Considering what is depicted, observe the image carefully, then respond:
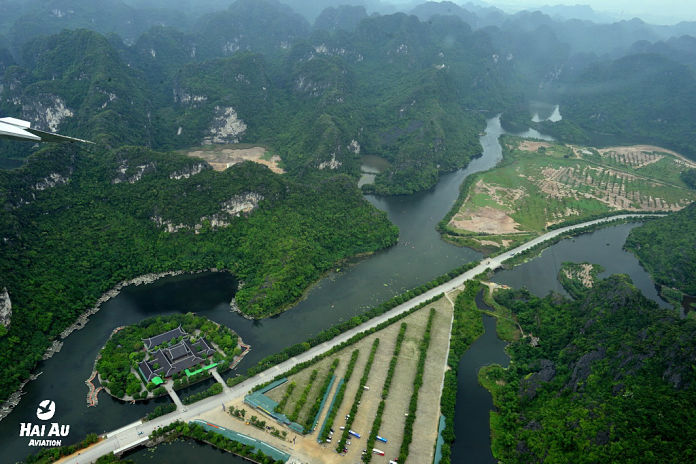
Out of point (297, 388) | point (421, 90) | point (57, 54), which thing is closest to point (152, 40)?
point (57, 54)

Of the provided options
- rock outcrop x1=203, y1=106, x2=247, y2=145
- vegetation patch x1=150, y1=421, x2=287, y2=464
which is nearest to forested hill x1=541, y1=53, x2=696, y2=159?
rock outcrop x1=203, y1=106, x2=247, y2=145

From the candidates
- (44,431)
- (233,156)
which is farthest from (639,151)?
(44,431)

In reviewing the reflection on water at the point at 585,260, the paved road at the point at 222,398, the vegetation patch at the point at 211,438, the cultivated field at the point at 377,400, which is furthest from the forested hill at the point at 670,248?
the vegetation patch at the point at 211,438

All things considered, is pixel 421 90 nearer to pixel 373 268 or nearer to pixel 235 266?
pixel 373 268

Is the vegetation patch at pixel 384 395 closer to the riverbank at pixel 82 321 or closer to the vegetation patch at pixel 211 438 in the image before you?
the vegetation patch at pixel 211 438

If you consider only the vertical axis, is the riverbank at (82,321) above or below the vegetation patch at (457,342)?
above

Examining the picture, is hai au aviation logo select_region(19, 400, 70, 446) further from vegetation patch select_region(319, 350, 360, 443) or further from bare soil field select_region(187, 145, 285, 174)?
bare soil field select_region(187, 145, 285, 174)
